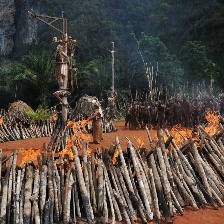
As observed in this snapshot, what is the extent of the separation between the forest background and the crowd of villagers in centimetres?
257

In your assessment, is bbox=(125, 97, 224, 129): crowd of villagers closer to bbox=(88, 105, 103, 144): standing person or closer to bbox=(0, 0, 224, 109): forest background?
bbox=(0, 0, 224, 109): forest background

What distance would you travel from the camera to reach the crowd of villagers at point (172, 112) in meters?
13.3

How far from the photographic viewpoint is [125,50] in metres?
34.9

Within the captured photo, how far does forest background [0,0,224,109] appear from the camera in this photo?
22359mm

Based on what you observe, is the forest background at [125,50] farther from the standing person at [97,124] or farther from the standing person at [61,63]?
the standing person at [61,63]

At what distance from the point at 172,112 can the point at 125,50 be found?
73.9ft

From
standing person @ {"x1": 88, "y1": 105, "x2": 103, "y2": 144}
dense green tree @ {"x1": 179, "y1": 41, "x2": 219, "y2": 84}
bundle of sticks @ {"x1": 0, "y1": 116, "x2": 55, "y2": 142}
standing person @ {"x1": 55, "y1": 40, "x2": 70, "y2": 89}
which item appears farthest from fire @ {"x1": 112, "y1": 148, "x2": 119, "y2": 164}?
dense green tree @ {"x1": 179, "y1": 41, "x2": 219, "y2": 84}

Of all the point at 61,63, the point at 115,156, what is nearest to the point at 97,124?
the point at 61,63

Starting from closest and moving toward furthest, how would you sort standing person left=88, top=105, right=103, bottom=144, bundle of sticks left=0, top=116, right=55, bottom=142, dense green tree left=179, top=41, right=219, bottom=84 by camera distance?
1. standing person left=88, top=105, right=103, bottom=144
2. bundle of sticks left=0, top=116, right=55, bottom=142
3. dense green tree left=179, top=41, right=219, bottom=84

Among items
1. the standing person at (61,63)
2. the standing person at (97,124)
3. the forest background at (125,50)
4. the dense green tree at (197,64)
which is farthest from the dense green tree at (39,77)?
the standing person at (61,63)

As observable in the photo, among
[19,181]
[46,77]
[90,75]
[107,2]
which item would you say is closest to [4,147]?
[19,181]

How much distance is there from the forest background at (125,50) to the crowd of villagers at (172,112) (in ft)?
8.44

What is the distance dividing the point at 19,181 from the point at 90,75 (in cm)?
1946

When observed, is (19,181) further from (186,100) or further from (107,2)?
(107,2)
